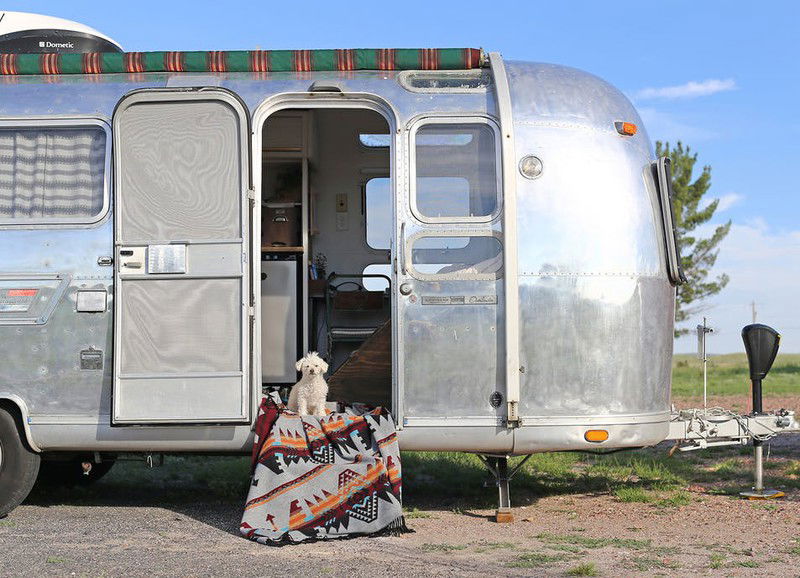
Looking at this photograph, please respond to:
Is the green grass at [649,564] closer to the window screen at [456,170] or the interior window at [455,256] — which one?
the interior window at [455,256]

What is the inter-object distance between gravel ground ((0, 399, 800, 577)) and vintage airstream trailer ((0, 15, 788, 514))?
1.80ft

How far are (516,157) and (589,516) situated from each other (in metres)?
2.63

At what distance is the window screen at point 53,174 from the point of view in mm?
7020

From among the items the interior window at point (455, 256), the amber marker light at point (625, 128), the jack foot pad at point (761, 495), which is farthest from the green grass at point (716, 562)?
the amber marker light at point (625, 128)

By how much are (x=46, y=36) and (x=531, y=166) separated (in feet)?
13.6

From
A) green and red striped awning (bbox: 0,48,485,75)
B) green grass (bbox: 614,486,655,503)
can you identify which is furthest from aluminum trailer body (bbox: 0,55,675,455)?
green grass (bbox: 614,486,655,503)

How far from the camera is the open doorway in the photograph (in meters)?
9.11

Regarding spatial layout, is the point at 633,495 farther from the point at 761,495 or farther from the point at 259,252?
the point at 259,252

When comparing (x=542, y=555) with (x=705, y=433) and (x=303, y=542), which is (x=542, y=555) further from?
(x=705, y=433)

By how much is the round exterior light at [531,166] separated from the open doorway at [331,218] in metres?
2.38

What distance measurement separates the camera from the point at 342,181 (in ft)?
30.9

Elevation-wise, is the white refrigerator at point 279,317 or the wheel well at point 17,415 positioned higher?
the white refrigerator at point 279,317

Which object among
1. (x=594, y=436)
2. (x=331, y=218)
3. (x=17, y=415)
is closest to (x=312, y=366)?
(x=594, y=436)

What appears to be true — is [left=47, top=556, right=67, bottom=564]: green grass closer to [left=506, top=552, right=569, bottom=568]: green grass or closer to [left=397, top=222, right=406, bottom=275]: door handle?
[left=506, top=552, right=569, bottom=568]: green grass
